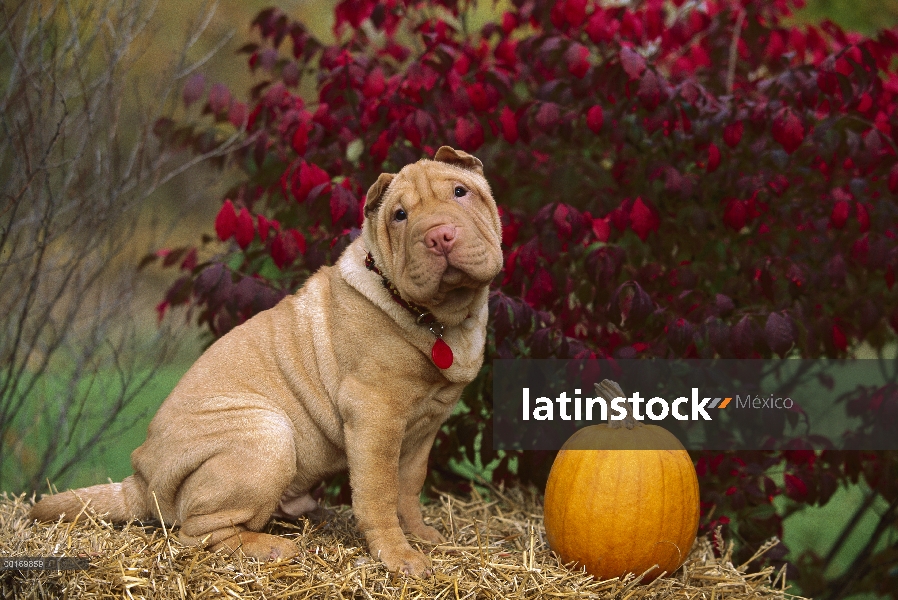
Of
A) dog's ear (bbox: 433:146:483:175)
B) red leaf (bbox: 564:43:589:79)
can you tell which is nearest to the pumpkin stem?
dog's ear (bbox: 433:146:483:175)

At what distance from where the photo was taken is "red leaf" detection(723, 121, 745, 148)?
3.48 metres

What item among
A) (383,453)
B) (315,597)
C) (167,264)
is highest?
(167,264)

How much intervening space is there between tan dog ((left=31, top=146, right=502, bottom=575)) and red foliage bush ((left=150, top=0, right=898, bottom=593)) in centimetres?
50

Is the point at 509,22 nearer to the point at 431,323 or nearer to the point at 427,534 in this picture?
the point at 431,323

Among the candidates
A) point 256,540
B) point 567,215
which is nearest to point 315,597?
point 256,540

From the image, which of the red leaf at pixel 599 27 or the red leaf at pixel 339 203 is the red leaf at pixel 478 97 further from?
the red leaf at pixel 339 203

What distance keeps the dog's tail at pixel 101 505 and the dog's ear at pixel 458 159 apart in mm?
1614

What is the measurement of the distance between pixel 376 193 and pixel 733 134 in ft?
5.47

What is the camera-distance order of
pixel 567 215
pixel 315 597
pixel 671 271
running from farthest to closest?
pixel 671 271
pixel 567 215
pixel 315 597

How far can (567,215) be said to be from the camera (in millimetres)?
3342

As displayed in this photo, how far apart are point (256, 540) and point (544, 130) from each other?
6.39ft

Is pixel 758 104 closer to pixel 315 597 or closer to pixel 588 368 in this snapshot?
pixel 588 368

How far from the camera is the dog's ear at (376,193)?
270cm

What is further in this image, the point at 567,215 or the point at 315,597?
the point at 567,215
